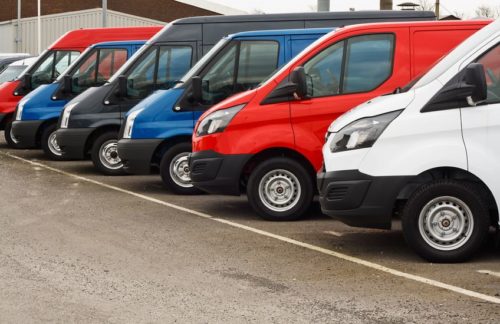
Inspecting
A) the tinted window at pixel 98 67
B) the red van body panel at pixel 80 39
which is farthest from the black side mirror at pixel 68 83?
the red van body panel at pixel 80 39

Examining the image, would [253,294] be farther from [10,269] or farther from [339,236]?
[339,236]

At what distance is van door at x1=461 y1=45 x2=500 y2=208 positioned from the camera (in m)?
8.60

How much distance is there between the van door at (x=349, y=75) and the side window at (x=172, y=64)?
4420mm

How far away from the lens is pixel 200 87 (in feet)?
43.7

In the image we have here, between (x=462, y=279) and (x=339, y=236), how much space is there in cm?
240

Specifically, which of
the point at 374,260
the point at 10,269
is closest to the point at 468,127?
the point at 374,260

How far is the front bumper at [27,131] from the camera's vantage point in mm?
18828

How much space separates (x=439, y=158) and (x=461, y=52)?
956 mm

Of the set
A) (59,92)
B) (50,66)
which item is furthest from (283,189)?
(50,66)

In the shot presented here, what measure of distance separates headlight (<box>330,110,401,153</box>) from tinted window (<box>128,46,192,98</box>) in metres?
6.45

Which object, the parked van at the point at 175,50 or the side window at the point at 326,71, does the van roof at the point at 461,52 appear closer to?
the side window at the point at 326,71

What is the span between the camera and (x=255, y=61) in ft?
43.4

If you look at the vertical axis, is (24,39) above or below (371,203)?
above

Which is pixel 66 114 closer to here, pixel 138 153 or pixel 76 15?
pixel 138 153
